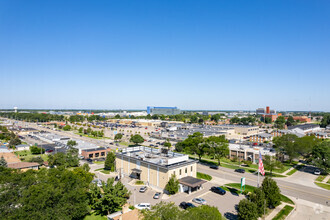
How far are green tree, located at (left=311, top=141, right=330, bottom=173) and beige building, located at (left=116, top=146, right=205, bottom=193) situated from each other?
97.6 feet

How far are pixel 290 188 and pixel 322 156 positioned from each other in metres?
16.5

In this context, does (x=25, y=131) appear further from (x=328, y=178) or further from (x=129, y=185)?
(x=328, y=178)

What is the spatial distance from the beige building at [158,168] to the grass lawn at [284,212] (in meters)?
12.1

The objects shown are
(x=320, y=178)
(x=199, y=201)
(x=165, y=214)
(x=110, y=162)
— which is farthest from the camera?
(x=110, y=162)

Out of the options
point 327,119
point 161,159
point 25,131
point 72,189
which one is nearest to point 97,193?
point 72,189

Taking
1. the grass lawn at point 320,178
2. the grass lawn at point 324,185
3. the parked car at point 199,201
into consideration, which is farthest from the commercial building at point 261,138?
the parked car at point 199,201

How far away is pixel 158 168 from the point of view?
36.3 meters

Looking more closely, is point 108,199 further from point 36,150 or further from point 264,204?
point 36,150

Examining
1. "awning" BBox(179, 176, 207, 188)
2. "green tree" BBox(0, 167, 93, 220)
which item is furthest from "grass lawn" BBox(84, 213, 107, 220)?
"awning" BBox(179, 176, 207, 188)

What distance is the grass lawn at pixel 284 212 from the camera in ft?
87.4

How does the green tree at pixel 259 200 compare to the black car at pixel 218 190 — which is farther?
the black car at pixel 218 190

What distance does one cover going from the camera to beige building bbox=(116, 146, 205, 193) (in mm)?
35281

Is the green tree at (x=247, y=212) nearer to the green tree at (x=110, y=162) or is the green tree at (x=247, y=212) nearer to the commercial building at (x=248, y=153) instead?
the green tree at (x=110, y=162)

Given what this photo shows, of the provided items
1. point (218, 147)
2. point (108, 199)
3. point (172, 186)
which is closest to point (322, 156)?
point (218, 147)
